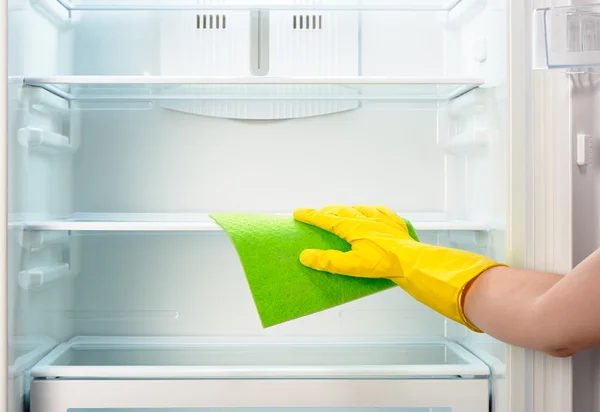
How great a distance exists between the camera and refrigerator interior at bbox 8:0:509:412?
1.51 m

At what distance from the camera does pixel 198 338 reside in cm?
156

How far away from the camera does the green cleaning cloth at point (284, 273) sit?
108 centimetres

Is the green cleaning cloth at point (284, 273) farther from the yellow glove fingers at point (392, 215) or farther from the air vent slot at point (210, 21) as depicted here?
the air vent slot at point (210, 21)

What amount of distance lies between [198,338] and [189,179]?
391 millimetres

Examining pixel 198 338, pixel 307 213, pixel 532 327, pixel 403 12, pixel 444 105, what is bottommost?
pixel 198 338

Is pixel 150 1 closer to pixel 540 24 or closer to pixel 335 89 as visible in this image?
pixel 335 89

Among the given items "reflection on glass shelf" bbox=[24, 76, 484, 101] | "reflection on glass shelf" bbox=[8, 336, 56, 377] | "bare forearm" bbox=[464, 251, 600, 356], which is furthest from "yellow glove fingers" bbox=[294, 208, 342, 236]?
"reflection on glass shelf" bbox=[8, 336, 56, 377]

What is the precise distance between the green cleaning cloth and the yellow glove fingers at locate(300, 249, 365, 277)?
2 centimetres

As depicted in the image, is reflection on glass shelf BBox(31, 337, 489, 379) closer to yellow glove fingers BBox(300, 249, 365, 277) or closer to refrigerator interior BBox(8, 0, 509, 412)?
refrigerator interior BBox(8, 0, 509, 412)

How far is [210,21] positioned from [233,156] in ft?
1.08

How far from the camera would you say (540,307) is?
0.93 meters

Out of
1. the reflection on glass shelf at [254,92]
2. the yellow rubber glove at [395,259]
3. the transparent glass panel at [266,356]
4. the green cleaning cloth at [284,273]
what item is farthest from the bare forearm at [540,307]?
the reflection on glass shelf at [254,92]

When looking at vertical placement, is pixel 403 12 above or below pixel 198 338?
→ above

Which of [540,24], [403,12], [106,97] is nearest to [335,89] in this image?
[403,12]
